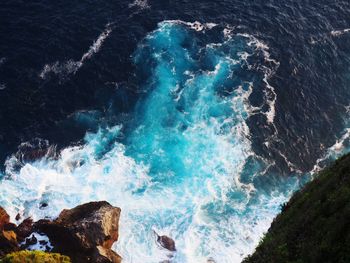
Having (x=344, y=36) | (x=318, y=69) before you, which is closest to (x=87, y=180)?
(x=318, y=69)

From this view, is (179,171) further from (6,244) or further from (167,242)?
(6,244)

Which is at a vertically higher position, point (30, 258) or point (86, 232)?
point (30, 258)

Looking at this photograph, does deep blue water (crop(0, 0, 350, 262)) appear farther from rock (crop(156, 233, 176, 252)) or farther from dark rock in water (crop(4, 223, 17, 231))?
dark rock in water (crop(4, 223, 17, 231))

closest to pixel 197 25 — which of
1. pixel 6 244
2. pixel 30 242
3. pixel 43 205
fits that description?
pixel 43 205

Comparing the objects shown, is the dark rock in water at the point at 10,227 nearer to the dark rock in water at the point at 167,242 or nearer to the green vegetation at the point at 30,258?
the green vegetation at the point at 30,258

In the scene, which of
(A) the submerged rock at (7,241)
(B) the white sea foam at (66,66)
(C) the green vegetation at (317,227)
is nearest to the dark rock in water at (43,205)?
(A) the submerged rock at (7,241)
